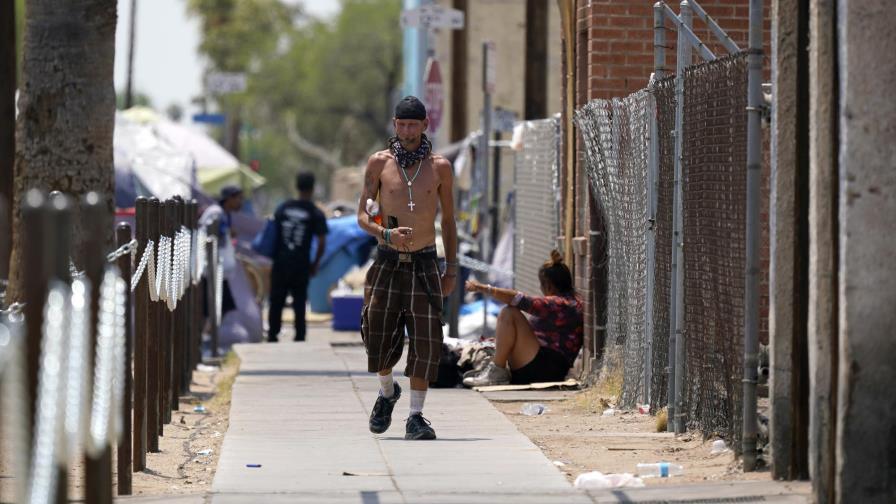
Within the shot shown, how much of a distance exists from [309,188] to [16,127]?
524 centimetres

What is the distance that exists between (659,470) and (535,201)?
7.97 m

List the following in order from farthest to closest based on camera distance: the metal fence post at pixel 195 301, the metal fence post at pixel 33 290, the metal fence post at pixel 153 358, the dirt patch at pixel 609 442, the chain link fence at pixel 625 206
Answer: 1. the metal fence post at pixel 195 301
2. the chain link fence at pixel 625 206
3. the metal fence post at pixel 153 358
4. the dirt patch at pixel 609 442
5. the metal fence post at pixel 33 290

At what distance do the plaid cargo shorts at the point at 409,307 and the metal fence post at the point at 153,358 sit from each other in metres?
1.14

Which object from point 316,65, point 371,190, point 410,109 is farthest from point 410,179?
point 316,65

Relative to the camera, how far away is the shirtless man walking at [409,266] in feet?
30.8

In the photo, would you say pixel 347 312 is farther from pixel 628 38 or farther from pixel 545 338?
pixel 628 38

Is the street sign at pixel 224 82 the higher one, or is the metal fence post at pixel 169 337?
the street sign at pixel 224 82

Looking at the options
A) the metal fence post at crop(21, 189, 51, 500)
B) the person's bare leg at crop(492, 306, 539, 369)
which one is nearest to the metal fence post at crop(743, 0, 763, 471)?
the metal fence post at crop(21, 189, 51, 500)

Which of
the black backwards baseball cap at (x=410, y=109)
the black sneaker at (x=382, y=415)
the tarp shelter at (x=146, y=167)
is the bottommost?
the black sneaker at (x=382, y=415)

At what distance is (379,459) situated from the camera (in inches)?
337

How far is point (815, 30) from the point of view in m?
6.83

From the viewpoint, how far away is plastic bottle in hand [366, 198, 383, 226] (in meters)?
9.46

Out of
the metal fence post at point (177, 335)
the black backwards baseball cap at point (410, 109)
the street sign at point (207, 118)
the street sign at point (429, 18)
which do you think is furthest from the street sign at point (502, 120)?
the street sign at point (207, 118)

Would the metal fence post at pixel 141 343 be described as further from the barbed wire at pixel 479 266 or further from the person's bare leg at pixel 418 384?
the barbed wire at pixel 479 266
